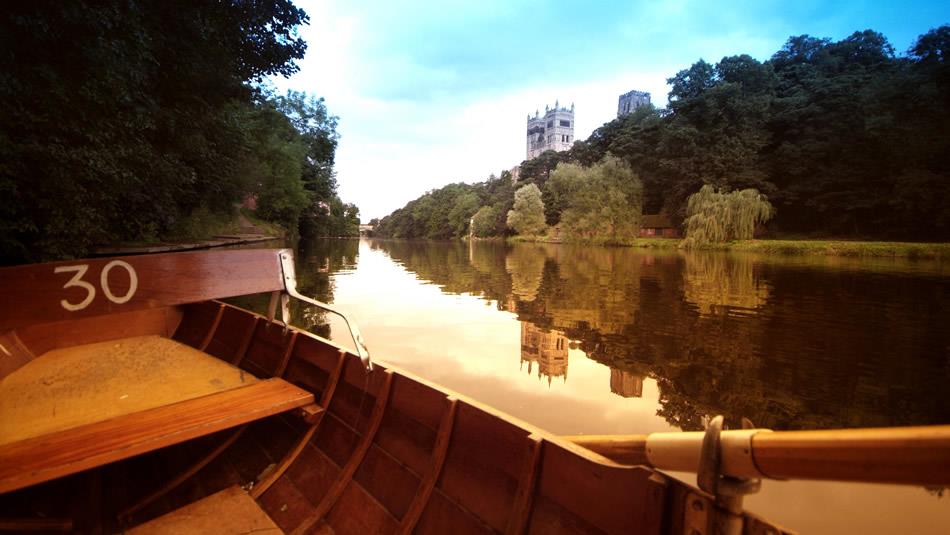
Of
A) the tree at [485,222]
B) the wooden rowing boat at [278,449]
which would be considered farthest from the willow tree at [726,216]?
the tree at [485,222]

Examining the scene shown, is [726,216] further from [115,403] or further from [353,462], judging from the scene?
[115,403]

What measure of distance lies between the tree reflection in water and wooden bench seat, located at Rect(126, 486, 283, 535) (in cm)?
426

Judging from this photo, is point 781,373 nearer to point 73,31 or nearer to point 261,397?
point 261,397

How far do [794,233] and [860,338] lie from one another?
45.4 m

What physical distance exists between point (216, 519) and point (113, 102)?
10.3 m

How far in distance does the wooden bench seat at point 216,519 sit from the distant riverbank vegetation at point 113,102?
926cm

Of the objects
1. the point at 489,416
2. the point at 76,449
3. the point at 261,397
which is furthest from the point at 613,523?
the point at 76,449

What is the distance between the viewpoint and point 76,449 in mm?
2232

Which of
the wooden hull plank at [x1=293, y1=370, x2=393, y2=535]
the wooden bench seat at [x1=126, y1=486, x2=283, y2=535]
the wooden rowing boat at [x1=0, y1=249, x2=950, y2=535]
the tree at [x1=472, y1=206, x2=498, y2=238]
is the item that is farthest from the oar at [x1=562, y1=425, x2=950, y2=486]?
the tree at [x1=472, y1=206, x2=498, y2=238]

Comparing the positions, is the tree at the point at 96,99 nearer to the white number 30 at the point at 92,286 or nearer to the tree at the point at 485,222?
the white number 30 at the point at 92,286

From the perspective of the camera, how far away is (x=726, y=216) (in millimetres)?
34469

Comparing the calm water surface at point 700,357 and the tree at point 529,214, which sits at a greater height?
the tree at point 529,214

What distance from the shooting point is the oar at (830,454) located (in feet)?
2.78

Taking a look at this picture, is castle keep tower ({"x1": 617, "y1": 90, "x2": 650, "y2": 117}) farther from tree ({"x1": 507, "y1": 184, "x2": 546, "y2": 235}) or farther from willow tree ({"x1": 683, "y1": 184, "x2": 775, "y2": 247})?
willow tree ({"x1": 683, "y1": 184, "x2": 775, "y2": 247})
